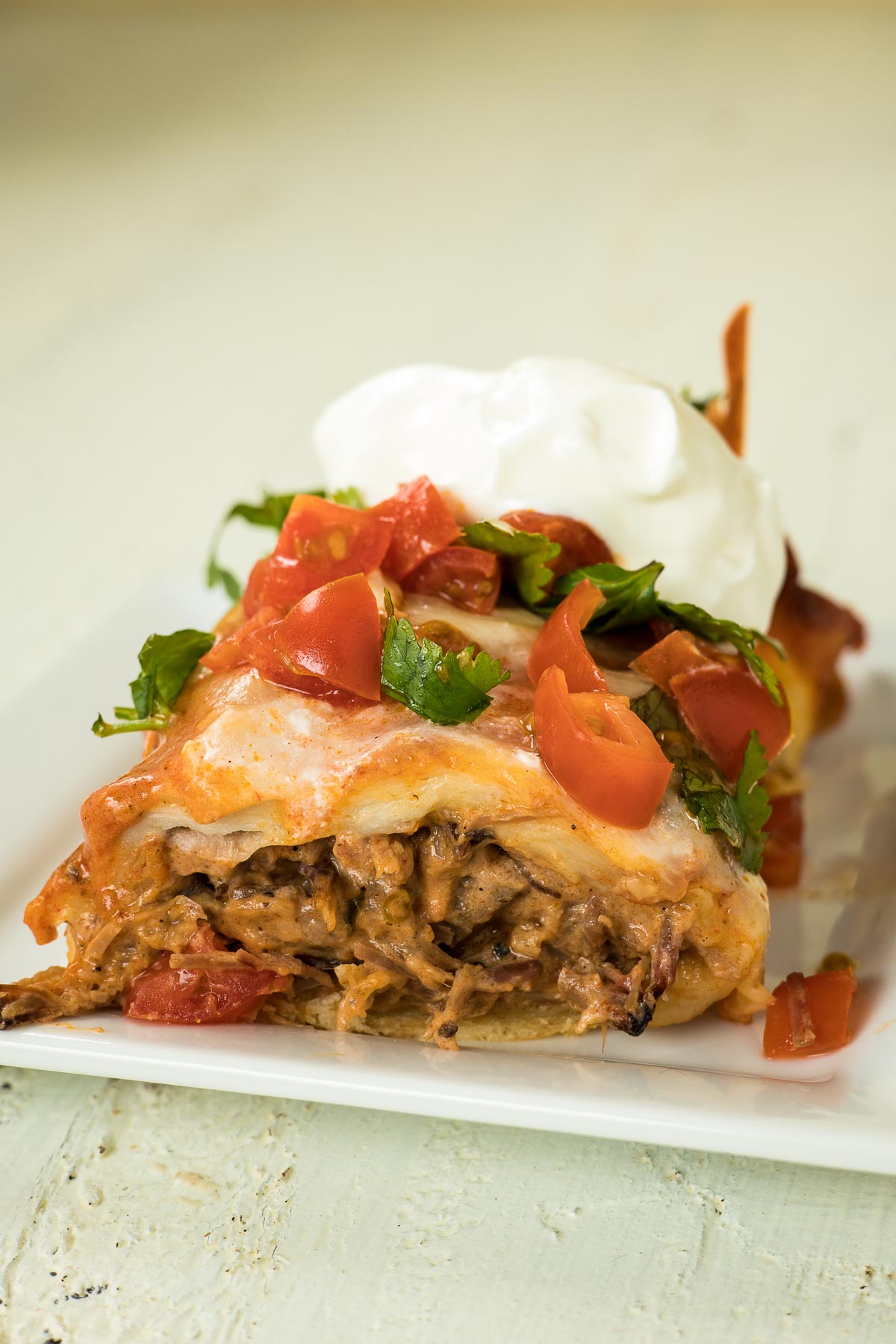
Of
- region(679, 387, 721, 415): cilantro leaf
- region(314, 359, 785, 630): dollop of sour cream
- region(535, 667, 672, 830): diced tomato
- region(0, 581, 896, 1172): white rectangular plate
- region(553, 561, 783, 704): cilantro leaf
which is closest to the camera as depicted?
region(0, 581, 896, 1172): white rectangular plate

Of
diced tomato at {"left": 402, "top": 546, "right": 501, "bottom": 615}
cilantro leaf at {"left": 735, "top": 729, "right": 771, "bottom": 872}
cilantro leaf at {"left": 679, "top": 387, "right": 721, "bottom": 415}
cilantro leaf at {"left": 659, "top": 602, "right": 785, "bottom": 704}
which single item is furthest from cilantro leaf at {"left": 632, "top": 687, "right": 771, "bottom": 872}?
cilantro leaf at {"left": 679, "top": 387, "right": 721, "bottom": 415}

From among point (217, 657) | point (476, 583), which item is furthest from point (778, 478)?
point (217, 657)

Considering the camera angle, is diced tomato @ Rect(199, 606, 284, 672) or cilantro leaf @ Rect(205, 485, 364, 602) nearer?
diced tomato @ Rect(199, 606, 284, 672)

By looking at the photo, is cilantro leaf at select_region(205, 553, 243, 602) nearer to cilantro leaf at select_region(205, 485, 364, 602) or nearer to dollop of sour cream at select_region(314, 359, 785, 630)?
cilantro leaf at select_region(205, 485, 364, 602)

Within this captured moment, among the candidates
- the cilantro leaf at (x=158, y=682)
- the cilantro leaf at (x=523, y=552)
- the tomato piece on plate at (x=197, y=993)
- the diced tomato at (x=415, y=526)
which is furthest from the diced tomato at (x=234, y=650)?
the tomato piece on plate at (x=197, y=993)

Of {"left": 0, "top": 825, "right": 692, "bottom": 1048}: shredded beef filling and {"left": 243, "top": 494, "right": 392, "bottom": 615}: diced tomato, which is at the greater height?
{"left": 243, "top": 494, "right": 392, "bottom": 615}: diced tomato

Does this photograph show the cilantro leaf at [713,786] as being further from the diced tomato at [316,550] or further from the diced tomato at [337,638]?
the diced tomato at [316,550]
